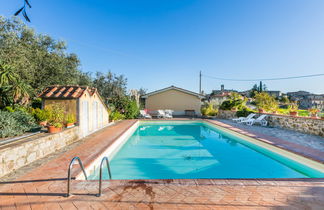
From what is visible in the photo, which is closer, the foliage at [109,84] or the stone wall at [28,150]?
the stone wall at [28,150]

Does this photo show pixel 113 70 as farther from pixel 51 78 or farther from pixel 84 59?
pixel 51 78

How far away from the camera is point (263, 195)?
3377 mm

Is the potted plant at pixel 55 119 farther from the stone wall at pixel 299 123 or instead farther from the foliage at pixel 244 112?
the foliage at pixel 244 112

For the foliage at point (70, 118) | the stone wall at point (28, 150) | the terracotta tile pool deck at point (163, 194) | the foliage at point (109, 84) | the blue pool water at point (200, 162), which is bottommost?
the blue pool water at point (200, 162)

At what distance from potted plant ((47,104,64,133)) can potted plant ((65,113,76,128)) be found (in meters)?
0.34

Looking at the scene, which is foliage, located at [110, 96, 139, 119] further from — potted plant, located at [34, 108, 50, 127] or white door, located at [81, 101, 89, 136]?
potted plant, located at [34, 108, 50, 127]

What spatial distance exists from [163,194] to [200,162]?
3713 millimetres

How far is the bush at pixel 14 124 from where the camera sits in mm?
5551

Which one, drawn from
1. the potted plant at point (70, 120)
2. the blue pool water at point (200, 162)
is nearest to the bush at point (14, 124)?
the potted plant at point (70, 120)

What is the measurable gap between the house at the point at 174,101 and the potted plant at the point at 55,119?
15304 millimetres

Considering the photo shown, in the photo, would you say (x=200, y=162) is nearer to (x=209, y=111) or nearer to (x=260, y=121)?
(x=260, y=121)

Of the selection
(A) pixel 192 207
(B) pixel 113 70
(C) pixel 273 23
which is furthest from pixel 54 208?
(C) pixel 273 23

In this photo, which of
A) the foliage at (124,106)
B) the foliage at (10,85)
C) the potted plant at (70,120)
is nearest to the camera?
the potted plant at (70,120)

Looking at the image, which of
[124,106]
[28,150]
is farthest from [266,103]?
[28,150]
